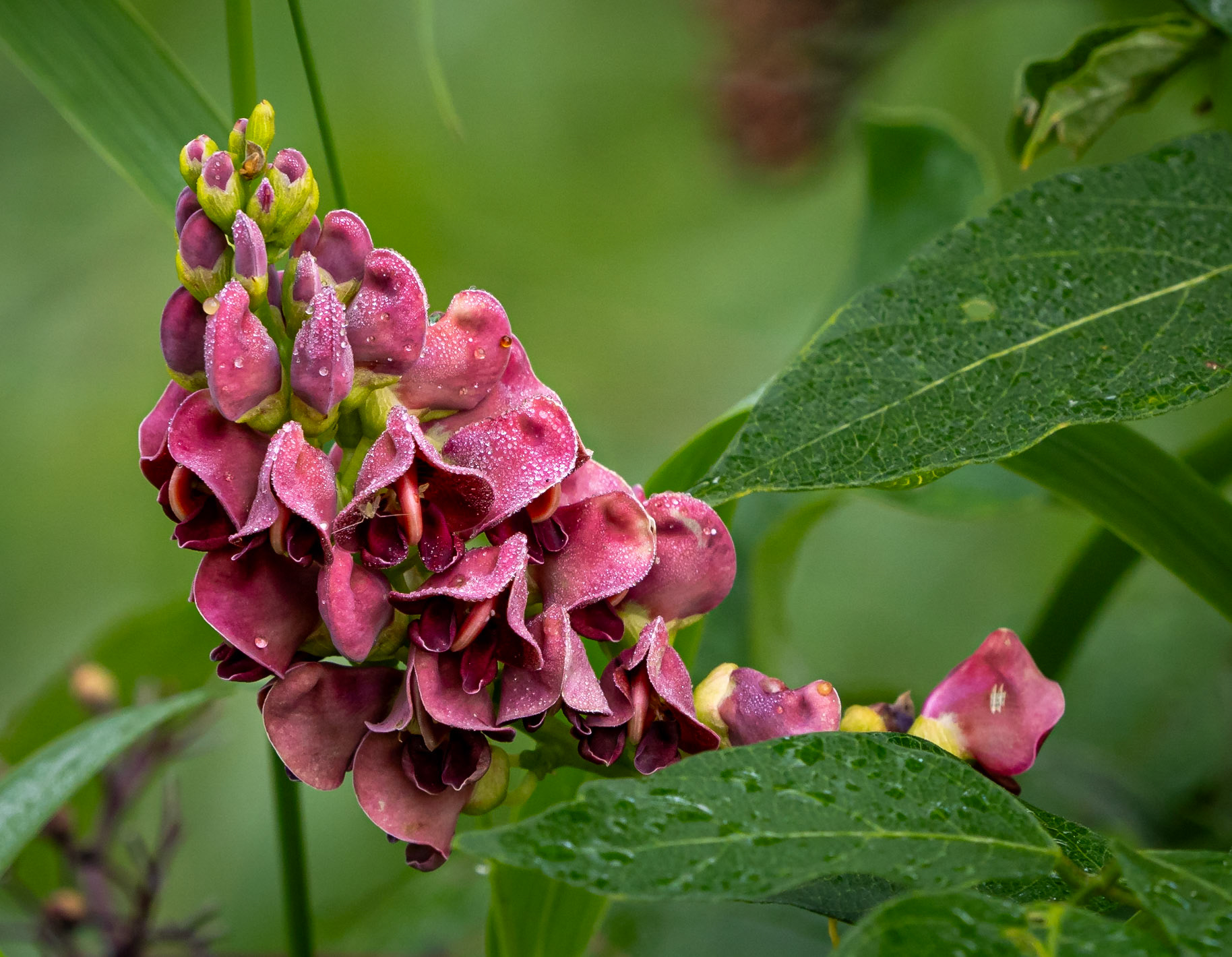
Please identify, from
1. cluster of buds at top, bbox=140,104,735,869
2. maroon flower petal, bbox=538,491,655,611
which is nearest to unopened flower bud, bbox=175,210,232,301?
cluster of buds at top, bbox=140,104,735,869

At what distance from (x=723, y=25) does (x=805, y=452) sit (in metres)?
1.04

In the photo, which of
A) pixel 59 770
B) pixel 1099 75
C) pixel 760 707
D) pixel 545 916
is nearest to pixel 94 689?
pixel 59 770

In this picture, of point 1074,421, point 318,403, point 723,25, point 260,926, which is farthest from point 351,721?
point 723,25

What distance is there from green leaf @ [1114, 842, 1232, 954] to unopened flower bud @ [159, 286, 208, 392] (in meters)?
0.22

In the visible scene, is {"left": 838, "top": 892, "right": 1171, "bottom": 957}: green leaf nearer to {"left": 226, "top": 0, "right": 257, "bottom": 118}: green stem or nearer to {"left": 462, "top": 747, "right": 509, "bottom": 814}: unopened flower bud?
{"left": 462, "top": 747, "right": 509, "bottom": 814}: unopened flower bud

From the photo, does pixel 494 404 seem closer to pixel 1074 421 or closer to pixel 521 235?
pixel 1074 421

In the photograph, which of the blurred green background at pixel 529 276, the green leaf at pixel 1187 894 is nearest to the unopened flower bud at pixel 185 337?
the green leaf at pixel 1187 894

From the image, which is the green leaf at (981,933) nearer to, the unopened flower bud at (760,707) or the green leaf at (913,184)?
the unopened flower bud at (760,707)

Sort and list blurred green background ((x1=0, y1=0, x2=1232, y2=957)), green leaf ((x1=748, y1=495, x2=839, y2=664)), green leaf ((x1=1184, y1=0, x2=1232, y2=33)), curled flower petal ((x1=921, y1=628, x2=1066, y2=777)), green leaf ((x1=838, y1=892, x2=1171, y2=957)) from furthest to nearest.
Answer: blurred green background ((x1=0, y1=0, x2=1232, y2=957)), green leaf ((x1=748, y1=495, x2=839, y2=664)), green leaf ((x1=1184, y1=0, x2=1232, y2=33)), curled flower petal ((x1=921, y1=628, x2=1066, y2=777)), green leaf ((x1=838, y1=892, x2=1171, y2=957))

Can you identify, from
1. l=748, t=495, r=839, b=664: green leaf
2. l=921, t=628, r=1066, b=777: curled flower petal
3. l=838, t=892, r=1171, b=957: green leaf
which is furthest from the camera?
l=748, t=495, r=839, b=664: green leaf

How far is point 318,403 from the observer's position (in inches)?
9.2

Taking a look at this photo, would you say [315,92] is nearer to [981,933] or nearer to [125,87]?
[125,87]

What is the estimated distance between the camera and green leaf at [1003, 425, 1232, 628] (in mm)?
305

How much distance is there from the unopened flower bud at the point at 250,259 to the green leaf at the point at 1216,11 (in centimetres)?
36
